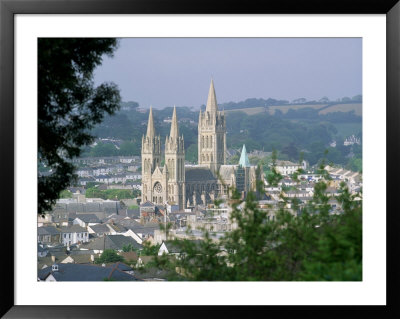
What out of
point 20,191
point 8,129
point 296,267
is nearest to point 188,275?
point 296,267

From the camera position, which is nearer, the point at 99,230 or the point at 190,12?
the point at 190,12

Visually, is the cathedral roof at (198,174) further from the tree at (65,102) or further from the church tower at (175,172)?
the tree at (65,102)

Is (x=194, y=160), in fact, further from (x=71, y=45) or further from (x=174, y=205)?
(x=71, y=45)

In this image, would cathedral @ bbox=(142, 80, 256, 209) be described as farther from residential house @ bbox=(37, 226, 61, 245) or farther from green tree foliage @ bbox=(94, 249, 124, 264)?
residential house @ bbox=(37, 226, 61, 245)

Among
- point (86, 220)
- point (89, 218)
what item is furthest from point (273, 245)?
point (89, 218)

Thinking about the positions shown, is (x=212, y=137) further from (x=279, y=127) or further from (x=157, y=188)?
(x=279, y=127)

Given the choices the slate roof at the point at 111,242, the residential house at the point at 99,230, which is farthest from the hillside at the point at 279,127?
the residential house at the point at 99,230
